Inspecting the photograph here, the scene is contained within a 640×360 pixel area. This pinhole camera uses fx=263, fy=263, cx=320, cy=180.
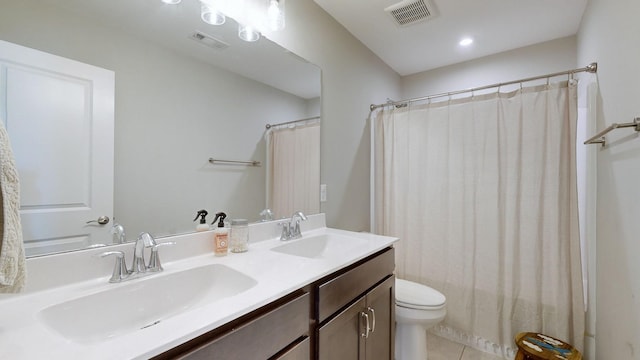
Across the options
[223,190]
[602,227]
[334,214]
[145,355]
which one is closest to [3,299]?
[145,355]

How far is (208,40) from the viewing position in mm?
1230

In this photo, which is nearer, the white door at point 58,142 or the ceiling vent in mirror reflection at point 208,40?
the white door at point 58,142

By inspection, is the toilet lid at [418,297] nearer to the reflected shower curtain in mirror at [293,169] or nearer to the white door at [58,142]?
the reflected shower curtain in mirror at [293,169]

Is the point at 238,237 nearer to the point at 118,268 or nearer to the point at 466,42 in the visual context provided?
the point at 118,268

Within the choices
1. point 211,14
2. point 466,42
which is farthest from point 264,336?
point 466,42

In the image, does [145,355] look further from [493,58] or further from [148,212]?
[493,58]

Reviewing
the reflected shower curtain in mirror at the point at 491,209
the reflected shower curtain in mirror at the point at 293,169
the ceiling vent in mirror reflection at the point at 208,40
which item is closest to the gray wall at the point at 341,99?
the reflected shower curtain in mirror at the point at 293,169

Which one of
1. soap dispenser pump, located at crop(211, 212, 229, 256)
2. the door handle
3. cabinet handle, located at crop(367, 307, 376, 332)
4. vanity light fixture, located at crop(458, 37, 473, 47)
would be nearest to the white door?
the door handle

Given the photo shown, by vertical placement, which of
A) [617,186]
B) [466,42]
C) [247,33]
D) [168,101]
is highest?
[466,42]

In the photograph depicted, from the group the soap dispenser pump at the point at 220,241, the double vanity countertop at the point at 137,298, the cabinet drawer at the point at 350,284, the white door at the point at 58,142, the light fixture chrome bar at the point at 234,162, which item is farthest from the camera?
the light fixture chrome bar at the point at 234,162

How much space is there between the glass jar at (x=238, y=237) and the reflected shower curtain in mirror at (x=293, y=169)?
0.30m

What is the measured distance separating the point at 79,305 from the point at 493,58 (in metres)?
3.20

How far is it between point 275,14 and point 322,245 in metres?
1.31

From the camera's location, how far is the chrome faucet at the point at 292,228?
1.49 meters
